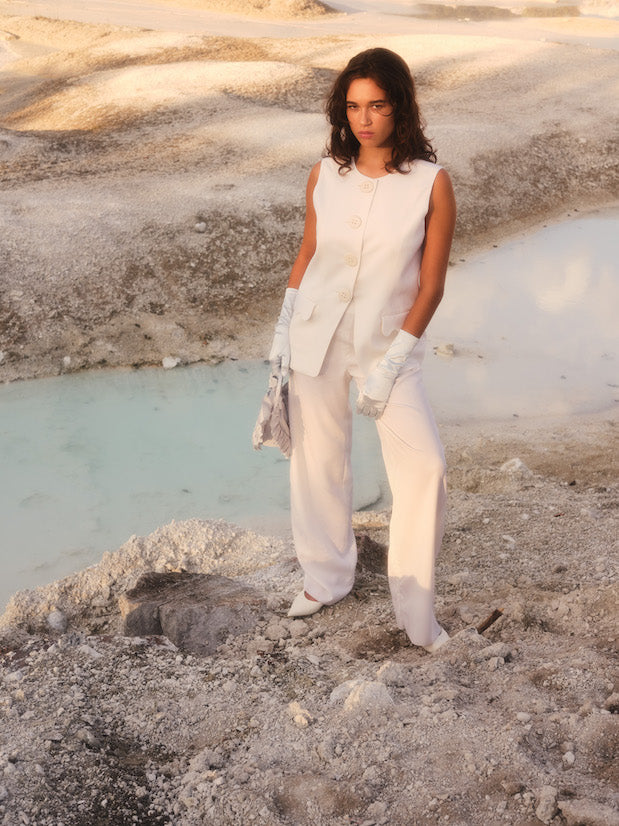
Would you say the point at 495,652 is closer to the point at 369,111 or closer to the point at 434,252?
the point at 434,252

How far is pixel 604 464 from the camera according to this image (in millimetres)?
5547

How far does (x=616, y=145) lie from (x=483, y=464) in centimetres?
772

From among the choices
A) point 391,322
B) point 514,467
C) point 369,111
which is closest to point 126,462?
point 514,467

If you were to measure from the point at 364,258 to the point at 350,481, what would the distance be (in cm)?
81

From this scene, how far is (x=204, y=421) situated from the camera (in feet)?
20.0

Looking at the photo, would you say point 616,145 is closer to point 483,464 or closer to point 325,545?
point 483,464

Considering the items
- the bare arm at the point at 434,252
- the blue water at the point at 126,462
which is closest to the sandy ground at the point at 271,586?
the blue water at the point at 126,462

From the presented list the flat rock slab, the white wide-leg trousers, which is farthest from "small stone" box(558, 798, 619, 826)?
the flat rock slab

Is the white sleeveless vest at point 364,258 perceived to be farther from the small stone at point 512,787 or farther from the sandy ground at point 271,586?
the small stone at point 512,787

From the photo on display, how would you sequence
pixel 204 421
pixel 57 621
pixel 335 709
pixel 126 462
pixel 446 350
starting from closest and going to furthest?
pixel 335 709 → pixel 57 621 → pixel 126 462 → pixel 204 421 → pixel 446 350

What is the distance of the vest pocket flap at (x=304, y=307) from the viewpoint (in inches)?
117

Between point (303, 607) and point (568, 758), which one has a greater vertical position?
point (568, 758)

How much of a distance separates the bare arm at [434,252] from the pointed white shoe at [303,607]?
1.14m

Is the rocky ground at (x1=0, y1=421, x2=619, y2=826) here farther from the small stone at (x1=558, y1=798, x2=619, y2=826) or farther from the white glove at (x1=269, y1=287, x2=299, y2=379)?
the white glove at (x1=269, y1=287, x2=299, y2=379)
